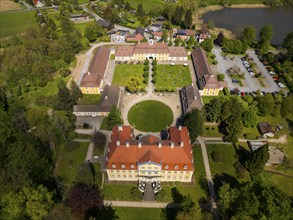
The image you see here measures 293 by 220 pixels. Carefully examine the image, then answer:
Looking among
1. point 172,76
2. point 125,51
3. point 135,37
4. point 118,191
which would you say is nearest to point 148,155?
point 118,191

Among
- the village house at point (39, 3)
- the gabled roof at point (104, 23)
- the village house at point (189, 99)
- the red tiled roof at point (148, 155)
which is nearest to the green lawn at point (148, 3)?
the gabled roof at point (104, 23)

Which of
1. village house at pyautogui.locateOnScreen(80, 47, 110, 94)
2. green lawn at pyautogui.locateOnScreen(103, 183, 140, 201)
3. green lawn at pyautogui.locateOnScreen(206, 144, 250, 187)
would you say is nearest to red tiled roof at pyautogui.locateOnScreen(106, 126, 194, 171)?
green lawn at pyautogui.locateOnScreen(103, 183, 140, 201)

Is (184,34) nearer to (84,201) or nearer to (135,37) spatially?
(135,37)

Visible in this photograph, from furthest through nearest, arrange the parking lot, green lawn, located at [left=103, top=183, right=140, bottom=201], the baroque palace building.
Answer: the parking lot, green lawn, located at [left=103, top=183, right=140, bottom=201], the baroque palace building

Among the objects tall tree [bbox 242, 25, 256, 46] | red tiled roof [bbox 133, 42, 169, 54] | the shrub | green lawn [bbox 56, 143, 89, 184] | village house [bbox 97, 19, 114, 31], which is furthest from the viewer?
village house [bbox 97, 19, 114, 31]

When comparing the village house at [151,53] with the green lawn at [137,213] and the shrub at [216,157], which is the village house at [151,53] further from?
the green lawn at [137,213]

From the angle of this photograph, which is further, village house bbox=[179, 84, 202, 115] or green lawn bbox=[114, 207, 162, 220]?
village house bbox=[179, 84, 202, 115]

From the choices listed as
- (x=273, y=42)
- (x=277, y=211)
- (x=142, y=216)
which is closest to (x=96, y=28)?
(x=273, y=42)

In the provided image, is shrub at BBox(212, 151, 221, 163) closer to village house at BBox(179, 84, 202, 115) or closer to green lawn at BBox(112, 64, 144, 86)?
village house at BBox(179, 84, 202, 115)

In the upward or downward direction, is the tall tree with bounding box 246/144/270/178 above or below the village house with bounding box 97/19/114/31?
above
